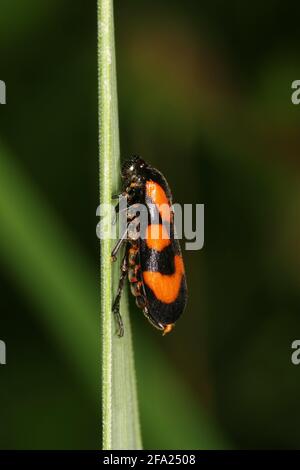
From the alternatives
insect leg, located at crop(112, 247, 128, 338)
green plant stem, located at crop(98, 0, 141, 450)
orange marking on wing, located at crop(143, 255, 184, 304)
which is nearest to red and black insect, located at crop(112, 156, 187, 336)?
orange marking on wing, located at crop(143, 255, 184, 304)

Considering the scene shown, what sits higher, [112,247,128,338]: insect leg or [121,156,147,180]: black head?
[121,156,147,180]: black head

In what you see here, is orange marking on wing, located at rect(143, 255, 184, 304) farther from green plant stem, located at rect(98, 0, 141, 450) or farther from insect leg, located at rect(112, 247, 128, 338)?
green plant stem, located at rect(98, 0, 141, 450)

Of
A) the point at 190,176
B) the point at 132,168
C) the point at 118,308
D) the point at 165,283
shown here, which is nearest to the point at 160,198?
the point at 132,168

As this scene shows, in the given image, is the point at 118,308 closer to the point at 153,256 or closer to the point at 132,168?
the point at 153,256

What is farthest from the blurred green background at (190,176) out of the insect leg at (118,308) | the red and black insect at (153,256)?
the insect leg at (118,308)

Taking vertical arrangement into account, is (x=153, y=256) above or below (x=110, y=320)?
above

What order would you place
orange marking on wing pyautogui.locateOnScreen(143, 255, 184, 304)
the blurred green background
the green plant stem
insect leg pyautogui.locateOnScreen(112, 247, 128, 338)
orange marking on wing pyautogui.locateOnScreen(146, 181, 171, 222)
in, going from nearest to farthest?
the green plant stem < insect leg pyautogui.locateOnScreen(112, 247, 128, 338) < orange marking on wing pyautogui.locateOnScreen(143, 255, 184, 304) < orange marking on wing pyautogui.locateOnScreen(146, 181, 171, 222) < the blurred green background

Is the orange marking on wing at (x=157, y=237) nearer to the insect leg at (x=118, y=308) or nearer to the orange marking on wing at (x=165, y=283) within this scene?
the orange marking on wing at (x=165, y=283)
